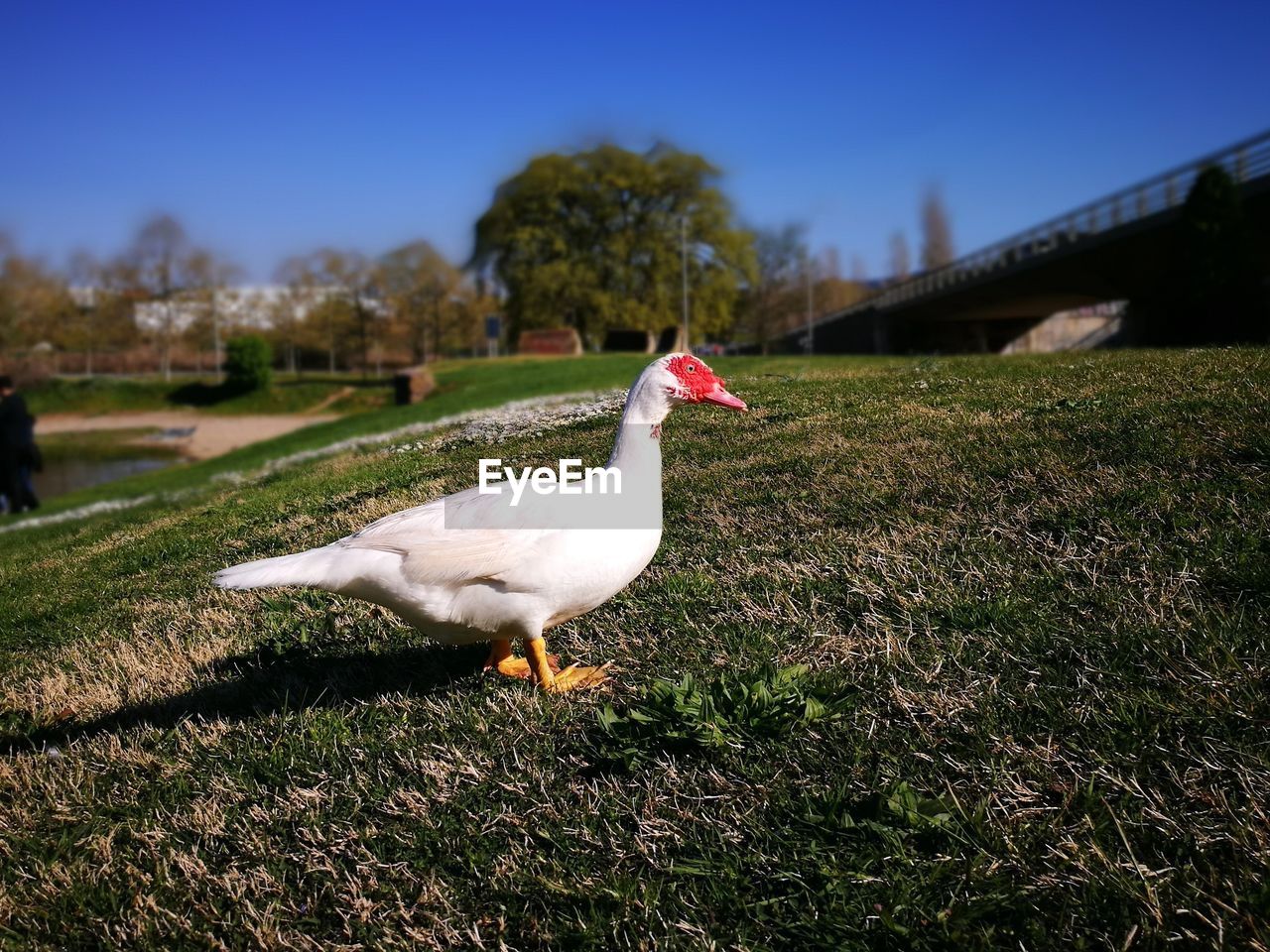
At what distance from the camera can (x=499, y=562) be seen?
149 inches

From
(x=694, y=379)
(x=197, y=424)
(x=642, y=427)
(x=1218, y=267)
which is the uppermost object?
(x=1218, y=267)

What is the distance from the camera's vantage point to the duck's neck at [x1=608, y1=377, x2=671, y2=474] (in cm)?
416

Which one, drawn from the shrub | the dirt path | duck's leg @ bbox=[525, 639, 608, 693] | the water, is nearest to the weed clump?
duck's leg @ bbox=[525, 639, 608, 693]

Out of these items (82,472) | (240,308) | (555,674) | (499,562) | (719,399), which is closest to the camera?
(499,562)

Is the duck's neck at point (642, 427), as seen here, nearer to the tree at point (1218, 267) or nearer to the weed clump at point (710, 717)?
the weed clump at point (710, 717)

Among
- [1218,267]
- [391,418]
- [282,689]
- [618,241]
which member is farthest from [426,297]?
[282,689]

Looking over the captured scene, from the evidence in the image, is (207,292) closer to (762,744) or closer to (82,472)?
(82,472)

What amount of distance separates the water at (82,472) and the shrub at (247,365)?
52.5ft

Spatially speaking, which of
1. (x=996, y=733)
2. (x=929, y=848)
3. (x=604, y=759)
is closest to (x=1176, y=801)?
(x=996, y=733)

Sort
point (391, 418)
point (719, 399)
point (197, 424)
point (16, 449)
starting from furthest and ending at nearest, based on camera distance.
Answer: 1. point (197, 424)
2. point (391, 418)
3. point (16, 449)
4. point (719, 399)

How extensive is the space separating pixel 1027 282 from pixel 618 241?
2619cm

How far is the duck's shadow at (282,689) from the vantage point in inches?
172

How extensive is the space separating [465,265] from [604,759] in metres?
62.6

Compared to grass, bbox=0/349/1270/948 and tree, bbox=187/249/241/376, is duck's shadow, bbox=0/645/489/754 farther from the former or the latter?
tree, bbox=187/249/241/376
